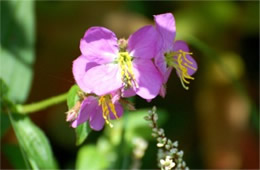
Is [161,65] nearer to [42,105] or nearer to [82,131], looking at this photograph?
[82,131]

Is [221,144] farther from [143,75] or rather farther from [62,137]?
[143,75]

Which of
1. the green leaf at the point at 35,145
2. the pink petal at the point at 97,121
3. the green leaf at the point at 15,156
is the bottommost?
the green leaf at the point at 15,156

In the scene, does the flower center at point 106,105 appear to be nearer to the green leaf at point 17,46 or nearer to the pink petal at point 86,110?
the pink petal at point 86,110

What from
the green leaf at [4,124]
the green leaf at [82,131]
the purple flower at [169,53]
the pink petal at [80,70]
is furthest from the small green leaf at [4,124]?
the purple flower at [169,53]

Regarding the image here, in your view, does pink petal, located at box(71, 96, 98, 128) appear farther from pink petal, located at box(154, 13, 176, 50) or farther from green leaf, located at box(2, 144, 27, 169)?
green leaf, located at box(2, 144, 27, 169)

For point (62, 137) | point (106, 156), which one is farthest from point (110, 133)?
point (62, 137)

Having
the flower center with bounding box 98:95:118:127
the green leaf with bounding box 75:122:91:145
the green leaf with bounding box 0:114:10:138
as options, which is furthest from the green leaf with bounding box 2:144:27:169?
the flower center with bounding box 98:95:118:127
